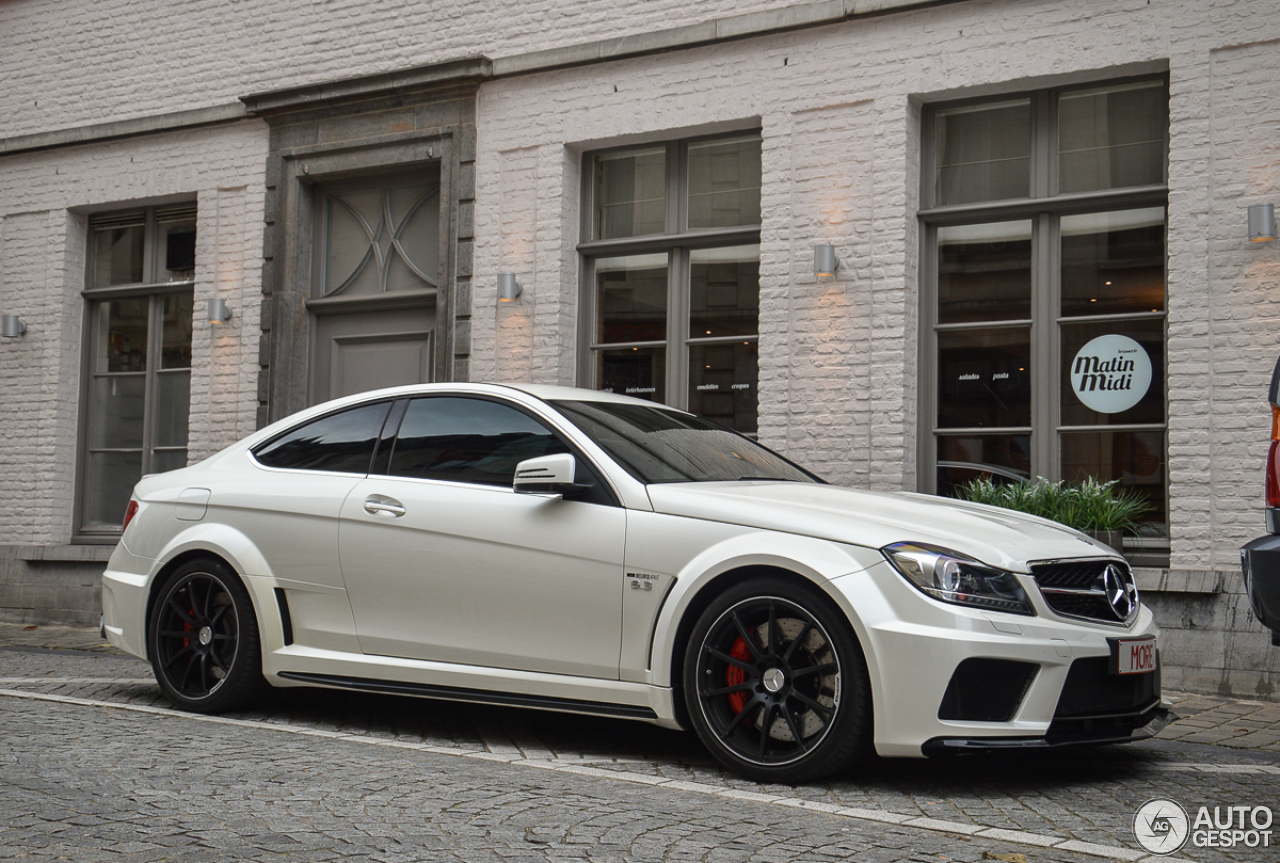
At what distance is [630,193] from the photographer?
11102 mm

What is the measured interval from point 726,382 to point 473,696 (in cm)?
540

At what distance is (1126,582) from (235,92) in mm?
10243

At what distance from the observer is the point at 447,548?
18.3 ft

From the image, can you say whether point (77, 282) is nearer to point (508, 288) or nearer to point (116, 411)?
point (116, 411)

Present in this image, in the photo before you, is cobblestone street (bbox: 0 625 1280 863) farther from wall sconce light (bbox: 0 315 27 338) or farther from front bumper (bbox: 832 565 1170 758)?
wall sconce light (bbox: 0 315 27 338)

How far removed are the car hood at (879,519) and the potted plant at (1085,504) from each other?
3.24 metres

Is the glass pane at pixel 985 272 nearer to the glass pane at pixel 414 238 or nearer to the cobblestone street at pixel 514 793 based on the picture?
the cobblestone street at pixel 514 793

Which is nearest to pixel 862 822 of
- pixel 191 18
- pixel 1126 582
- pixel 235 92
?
pixel 1126 582

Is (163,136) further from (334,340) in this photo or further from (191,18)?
(334,340)

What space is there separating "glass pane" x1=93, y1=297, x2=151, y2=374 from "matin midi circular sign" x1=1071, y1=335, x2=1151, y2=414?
902cm

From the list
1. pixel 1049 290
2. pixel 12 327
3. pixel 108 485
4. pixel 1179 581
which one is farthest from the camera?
pixel 12 327

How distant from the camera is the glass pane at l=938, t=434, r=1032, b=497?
9305 mm

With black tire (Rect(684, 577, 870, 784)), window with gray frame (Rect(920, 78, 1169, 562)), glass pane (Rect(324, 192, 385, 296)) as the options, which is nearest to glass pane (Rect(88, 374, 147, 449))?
glass pane (Rect(324, 192, 385, 296))

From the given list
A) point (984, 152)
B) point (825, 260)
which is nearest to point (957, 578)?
point (825, 260)
